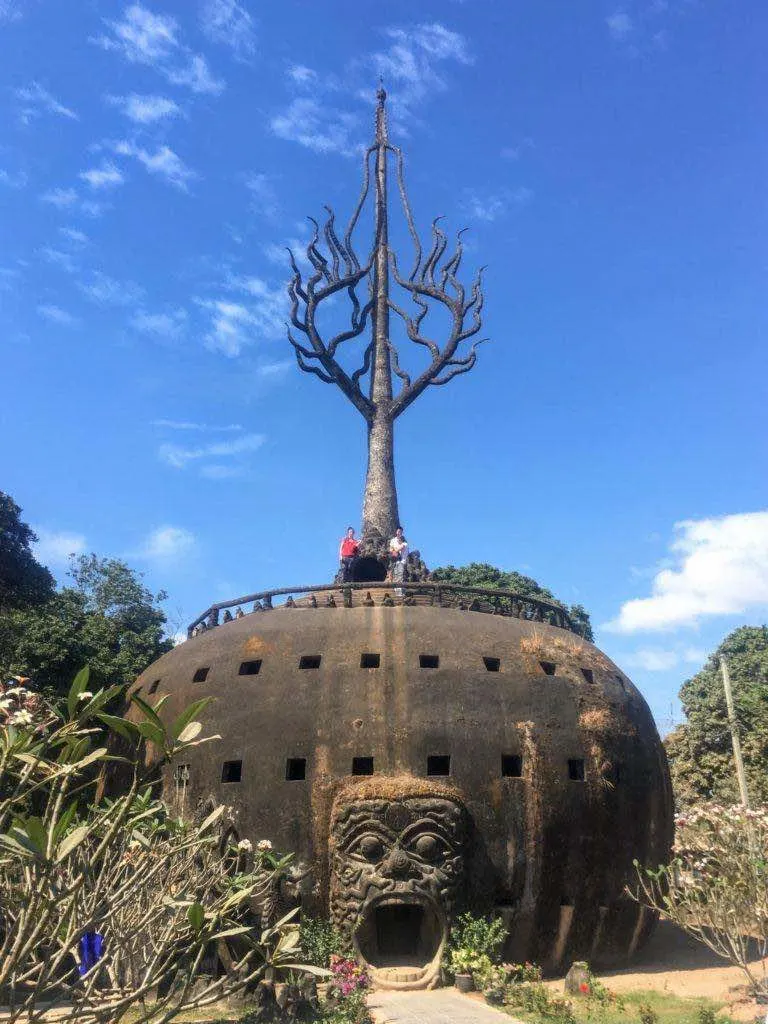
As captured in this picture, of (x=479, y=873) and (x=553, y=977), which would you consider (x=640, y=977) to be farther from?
(x=479, y=873)

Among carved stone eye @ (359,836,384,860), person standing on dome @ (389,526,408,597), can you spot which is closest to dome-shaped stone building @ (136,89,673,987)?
carved stone eye @ (359,836,384,860)

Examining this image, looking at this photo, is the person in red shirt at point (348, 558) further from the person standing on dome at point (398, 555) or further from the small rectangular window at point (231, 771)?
the small rectangular window at point (231, 771)

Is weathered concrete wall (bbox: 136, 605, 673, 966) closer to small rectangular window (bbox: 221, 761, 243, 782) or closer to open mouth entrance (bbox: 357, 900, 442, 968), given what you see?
small rectangular window (bbox: 221, 761, 243, 782)

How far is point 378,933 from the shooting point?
675 inches

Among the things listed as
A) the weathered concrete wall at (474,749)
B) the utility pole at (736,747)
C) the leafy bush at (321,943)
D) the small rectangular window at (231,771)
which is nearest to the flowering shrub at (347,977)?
the leafy bush at (321,943)

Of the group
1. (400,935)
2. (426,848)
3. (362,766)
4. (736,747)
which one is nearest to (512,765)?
(426,848)

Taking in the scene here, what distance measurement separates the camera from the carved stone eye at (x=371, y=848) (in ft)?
53.6

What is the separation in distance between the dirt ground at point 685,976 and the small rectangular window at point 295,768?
6588 millimetres

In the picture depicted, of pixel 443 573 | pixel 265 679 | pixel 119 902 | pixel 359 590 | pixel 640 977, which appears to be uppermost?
pixel 443 573

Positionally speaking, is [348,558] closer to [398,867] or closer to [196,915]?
[398,867]

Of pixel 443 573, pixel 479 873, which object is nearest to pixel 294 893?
pixel 479 873

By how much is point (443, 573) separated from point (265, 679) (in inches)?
1277

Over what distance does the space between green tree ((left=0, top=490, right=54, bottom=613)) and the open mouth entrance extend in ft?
55.3

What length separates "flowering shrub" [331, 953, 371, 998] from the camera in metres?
14.3
